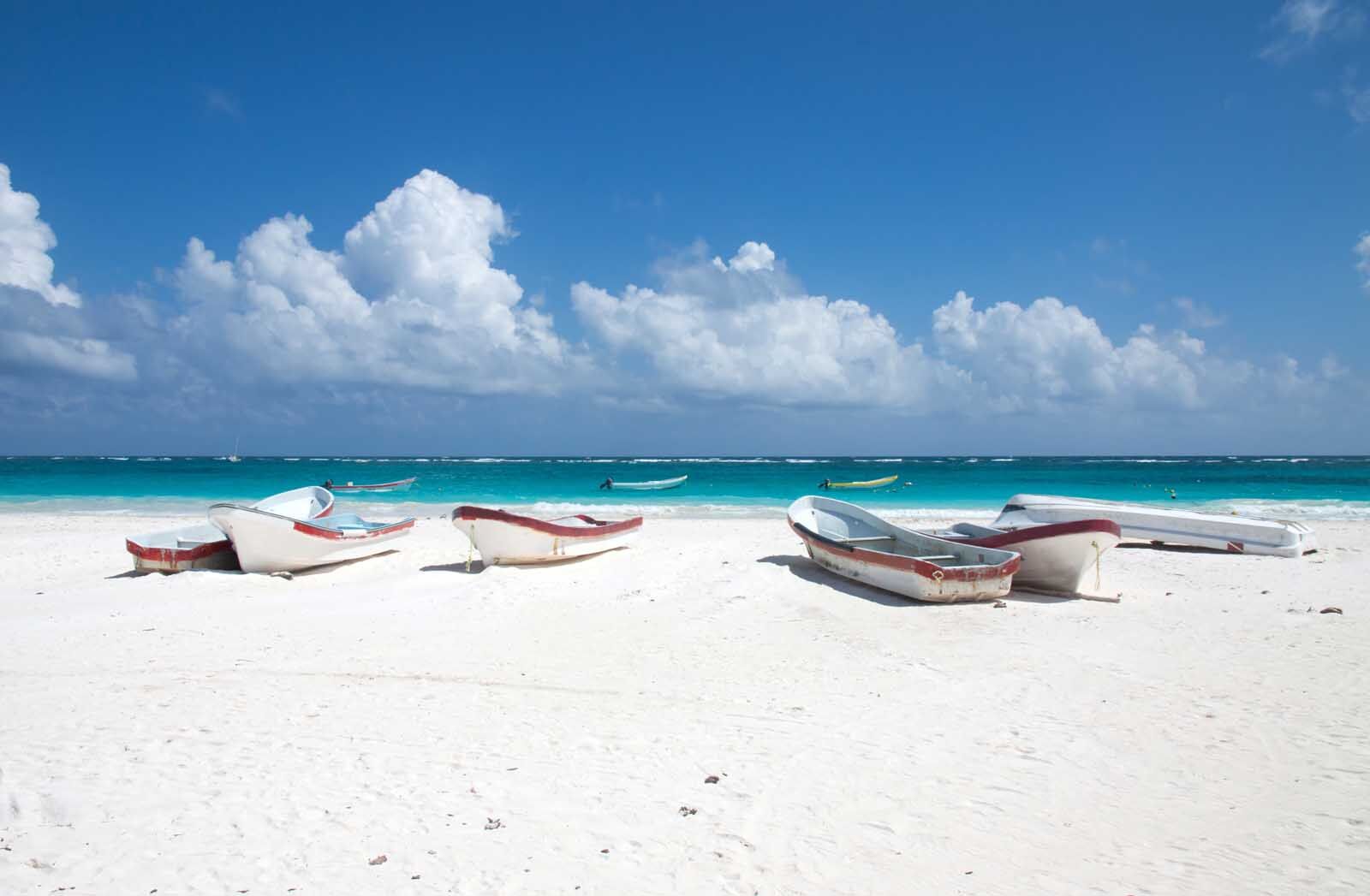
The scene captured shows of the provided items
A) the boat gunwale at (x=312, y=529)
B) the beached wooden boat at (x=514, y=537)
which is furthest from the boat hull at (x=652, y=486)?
the beached wooden boat at (x=514, y=537)

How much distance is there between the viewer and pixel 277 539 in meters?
13.1

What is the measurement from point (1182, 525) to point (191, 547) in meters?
20.9

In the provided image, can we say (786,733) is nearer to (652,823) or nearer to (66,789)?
(652,823)

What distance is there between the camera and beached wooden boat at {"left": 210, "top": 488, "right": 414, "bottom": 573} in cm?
1293

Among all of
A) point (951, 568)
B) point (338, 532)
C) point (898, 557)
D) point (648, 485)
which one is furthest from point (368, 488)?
point (951, 568)

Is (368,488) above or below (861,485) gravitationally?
above

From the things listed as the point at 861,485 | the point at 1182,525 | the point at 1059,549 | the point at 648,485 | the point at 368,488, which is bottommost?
the point at 861,485

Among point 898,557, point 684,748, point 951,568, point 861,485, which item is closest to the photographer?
point 684,748

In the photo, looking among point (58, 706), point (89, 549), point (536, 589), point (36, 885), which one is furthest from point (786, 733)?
point (89, 549)

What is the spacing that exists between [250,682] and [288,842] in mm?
3456

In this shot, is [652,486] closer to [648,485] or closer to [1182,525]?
[648,485]

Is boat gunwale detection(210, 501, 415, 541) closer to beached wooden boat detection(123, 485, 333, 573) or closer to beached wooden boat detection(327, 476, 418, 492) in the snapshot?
beached wooden boat detection(123, 485, 333, 573)

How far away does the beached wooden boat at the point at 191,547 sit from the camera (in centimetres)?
1316

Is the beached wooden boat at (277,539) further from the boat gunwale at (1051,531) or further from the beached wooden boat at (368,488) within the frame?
the beached wooden boat at (368,488)
